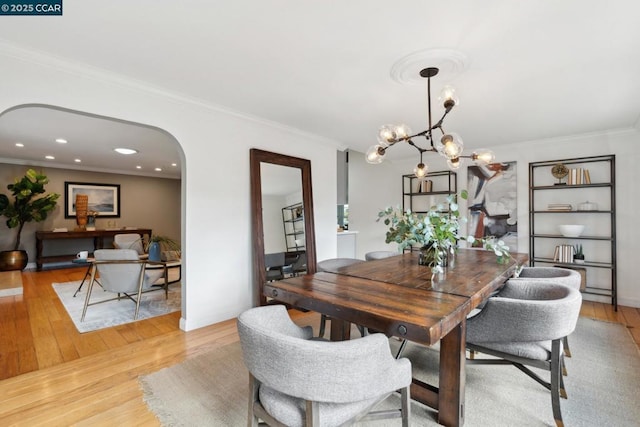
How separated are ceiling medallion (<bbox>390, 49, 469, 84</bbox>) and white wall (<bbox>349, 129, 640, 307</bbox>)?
3007 millimetres

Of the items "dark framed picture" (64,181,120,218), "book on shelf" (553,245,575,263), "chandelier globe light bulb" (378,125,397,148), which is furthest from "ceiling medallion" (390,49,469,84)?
"dark framed picture" (64,181,120,218)

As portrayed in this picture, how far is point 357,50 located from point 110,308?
3993 millimetres

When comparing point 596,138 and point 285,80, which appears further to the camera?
point 596,138

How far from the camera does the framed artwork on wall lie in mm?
4688

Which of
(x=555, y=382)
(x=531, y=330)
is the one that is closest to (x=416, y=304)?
(x=531, y=330)

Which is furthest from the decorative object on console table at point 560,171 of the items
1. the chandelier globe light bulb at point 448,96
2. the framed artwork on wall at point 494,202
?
the chandelier globe light bulb at point 448,96

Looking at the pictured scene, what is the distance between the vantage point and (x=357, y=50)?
2090 mm

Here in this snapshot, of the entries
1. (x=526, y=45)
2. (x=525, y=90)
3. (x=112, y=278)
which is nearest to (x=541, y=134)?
(x=525, y=90)

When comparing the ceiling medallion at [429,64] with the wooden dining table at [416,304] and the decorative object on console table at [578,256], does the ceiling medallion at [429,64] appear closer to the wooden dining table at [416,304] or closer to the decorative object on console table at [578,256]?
the wooden dining table at [416,304]

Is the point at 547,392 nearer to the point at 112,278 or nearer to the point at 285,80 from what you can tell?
the point at 285,80

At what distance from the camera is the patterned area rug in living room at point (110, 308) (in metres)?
3.24

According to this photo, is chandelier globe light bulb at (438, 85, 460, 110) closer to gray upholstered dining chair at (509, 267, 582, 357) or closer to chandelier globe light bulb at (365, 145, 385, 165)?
chandelier globe light bulb at (365, 145, 385, 165)

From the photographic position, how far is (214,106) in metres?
3.17

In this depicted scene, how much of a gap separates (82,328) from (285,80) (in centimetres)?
317
